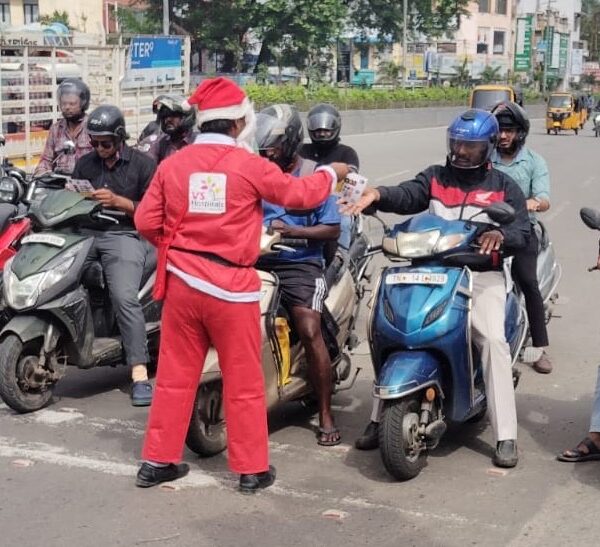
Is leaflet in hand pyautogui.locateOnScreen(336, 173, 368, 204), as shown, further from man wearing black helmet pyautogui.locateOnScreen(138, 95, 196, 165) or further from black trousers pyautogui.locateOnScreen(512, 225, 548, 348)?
man wearing black helmet pyautogui.locateOnScreen(138, 95, 196, 165)

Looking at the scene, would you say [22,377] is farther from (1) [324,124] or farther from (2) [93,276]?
(1) [324,124]

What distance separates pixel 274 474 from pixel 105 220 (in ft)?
7.19

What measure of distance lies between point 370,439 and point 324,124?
2.82 meters

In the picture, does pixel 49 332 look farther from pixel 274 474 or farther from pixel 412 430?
pixel 412 430

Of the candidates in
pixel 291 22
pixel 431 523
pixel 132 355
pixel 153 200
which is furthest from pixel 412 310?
pixel 291 22

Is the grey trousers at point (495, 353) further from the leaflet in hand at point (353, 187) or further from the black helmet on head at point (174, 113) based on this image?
the black helmet on head at point (174, 113)

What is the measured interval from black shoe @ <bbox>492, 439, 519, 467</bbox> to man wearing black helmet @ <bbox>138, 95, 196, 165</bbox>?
371 centimetres

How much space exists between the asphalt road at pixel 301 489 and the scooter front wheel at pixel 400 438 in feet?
0.36

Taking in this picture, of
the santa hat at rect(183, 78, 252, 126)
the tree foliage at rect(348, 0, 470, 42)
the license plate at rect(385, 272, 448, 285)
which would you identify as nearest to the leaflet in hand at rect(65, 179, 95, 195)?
the santa hat at rect(183, 78, 252, 126)

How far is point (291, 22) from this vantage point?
49.7 meters

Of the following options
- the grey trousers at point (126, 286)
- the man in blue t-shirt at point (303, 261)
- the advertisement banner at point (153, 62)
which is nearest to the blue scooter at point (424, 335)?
the man in blue t-shirt at point (303, 261)

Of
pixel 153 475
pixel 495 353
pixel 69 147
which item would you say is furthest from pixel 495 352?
pixel 69 147

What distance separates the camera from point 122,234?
645 cm

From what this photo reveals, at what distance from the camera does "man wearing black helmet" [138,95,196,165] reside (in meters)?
7.75
